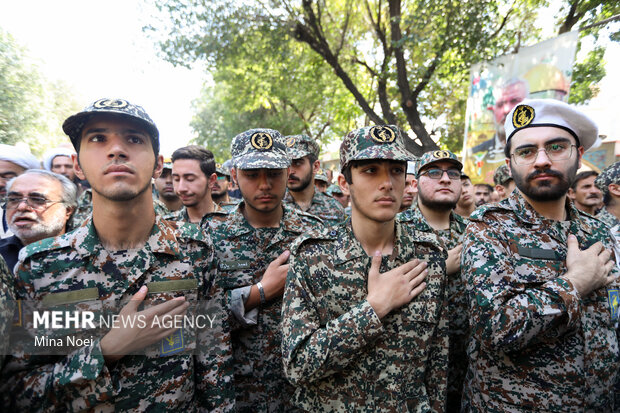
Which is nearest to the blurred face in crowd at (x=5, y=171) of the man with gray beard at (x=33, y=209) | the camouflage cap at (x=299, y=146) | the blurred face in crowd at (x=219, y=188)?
the man with gray beard at (x=33, y=209)

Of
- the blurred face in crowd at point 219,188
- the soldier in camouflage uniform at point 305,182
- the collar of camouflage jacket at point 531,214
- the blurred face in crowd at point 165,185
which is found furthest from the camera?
the blurred face in crowd at point 219,188

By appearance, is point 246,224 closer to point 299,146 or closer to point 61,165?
point 299,146

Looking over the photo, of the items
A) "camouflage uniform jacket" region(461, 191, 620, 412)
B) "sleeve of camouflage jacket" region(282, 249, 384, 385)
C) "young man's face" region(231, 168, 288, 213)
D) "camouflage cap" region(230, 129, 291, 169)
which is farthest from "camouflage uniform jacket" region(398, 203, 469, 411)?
"camouflage cap" region(230, 129, 291, 169)

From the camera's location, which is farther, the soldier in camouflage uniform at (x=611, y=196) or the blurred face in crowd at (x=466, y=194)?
the blurred face in crowd at (x=466, y=194)

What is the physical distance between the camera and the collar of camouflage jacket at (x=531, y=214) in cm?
228

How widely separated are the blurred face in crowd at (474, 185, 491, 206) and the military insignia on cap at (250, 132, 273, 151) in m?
5.86

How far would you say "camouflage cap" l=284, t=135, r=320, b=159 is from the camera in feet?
15.8

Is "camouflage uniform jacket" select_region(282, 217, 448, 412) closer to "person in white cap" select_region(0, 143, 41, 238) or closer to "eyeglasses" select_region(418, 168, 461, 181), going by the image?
"eyeglasses" select_region(418, 168, 461, 181)

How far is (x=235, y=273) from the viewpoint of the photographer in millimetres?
2752

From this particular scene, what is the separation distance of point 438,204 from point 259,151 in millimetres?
1909

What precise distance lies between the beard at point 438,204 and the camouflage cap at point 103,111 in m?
2.74

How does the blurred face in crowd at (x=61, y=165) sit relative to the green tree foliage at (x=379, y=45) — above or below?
below

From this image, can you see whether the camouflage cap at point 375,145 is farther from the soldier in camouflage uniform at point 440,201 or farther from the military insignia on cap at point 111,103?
the soldier in camouflage uniform at point 440,201

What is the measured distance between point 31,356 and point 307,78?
13591 mm
